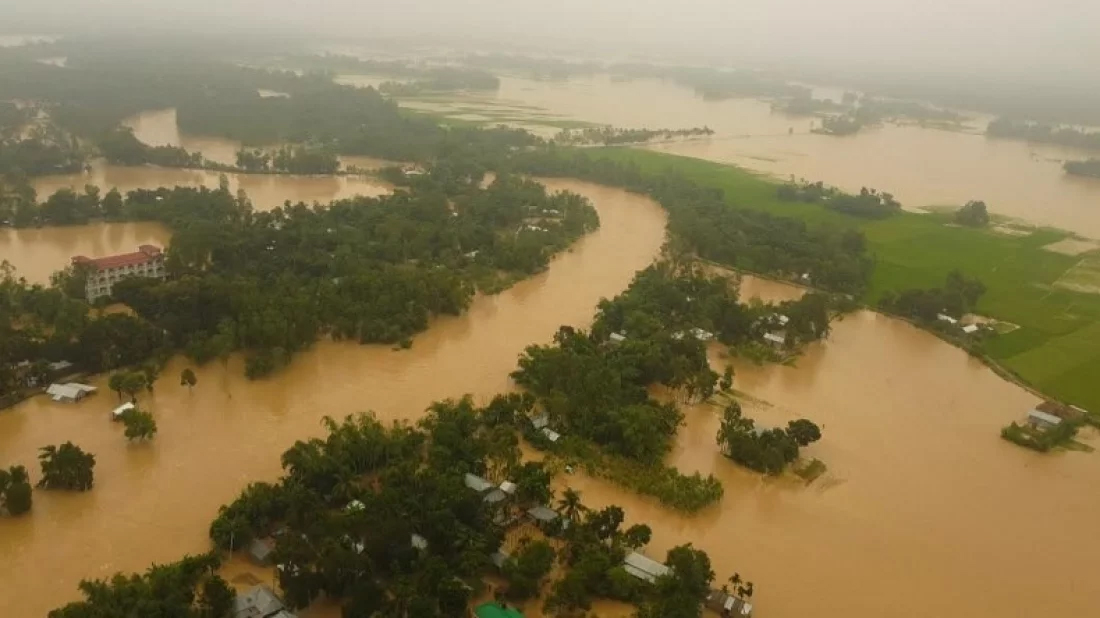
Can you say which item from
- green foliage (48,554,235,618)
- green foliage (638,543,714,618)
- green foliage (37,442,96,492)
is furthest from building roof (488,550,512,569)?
green foliage (37,442,96,492)

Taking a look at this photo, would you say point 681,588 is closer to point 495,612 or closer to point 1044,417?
point 495,612

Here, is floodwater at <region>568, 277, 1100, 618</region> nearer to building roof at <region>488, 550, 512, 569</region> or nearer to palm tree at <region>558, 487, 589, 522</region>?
palm tree at <region>558, 487, 589, 522</region>

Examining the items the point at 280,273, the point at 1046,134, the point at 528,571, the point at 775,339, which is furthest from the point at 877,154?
the point at 528,571

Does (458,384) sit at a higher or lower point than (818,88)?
lower

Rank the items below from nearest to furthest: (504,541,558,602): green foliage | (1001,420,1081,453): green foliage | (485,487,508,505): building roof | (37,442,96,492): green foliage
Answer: (504,541,558,602): green foliage < (485,487,508,505): building roof < (37,442,96,492): green foliage < (1001,420,1081,453): green foliage

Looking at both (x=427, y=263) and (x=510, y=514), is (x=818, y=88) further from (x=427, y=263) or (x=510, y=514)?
(x=510, y=514)

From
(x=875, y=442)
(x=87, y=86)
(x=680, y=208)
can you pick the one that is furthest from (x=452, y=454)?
(x=87, y=86)
